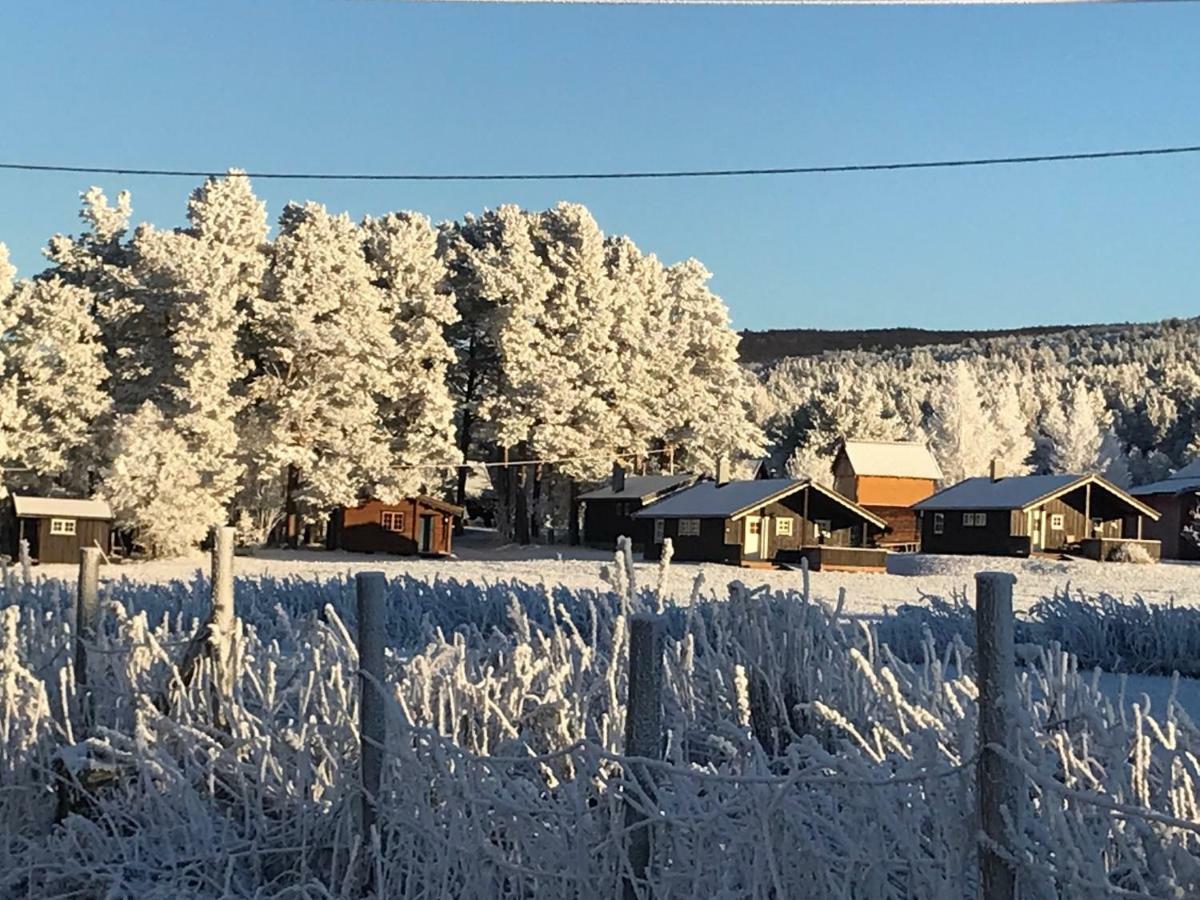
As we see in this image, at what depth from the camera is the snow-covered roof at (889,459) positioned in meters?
54.2

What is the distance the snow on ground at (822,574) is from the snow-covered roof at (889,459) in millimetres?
16776

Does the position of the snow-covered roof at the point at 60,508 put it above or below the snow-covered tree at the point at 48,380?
below

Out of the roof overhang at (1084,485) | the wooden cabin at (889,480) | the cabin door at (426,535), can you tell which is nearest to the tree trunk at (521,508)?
the cabin door at (426,535)

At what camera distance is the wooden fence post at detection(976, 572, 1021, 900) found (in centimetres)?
245

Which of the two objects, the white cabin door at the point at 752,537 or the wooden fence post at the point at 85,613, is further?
the white cabin door at the point at 752,537

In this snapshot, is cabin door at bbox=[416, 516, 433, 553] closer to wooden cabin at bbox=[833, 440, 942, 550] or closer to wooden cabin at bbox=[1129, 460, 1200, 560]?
wooden cabin at bbox=[833, 440, 942, 550]

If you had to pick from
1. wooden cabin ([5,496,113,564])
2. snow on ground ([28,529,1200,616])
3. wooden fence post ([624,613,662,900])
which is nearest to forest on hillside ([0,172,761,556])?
wooden cabin ([5,496,113,564])

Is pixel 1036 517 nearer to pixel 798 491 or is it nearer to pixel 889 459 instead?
pixel 798 491

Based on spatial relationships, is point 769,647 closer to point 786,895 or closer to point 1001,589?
point 786,895

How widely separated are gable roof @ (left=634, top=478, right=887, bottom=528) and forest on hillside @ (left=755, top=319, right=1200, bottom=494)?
13.9 metres

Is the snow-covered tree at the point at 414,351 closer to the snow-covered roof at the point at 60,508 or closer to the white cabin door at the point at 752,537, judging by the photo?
the snow-covered roof at the point at 60,508

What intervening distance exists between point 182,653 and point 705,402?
43.0m

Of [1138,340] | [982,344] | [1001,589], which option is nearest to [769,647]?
[1001,589]

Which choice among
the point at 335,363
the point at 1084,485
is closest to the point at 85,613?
the point at 335,363
